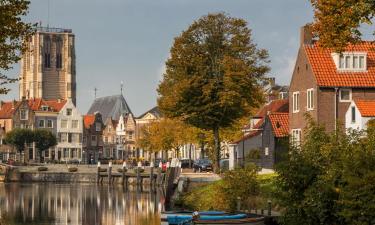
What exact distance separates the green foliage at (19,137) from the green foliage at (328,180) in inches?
4433

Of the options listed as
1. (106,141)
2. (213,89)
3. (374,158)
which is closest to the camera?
(374,158)

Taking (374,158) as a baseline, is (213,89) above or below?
above

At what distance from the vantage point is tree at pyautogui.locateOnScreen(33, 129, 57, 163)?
459 ft

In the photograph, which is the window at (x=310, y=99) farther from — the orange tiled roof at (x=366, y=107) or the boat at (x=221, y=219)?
the boat at (x=221, y=219)

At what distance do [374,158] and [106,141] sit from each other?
500 feet

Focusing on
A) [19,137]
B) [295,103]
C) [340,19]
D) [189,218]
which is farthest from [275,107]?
[340,19]

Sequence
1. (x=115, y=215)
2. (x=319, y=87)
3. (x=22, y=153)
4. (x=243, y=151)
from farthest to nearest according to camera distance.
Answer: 1. (x=22, y=153)
2. (x=243, y=151)
3. (x=319, y=87)
4. (x=115, y=215)

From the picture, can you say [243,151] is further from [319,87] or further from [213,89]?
[319,87]

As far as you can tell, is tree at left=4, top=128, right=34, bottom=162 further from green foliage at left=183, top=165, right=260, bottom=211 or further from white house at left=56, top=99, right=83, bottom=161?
Answer: green foliage at left=183, top=165, right=260, bottom=211

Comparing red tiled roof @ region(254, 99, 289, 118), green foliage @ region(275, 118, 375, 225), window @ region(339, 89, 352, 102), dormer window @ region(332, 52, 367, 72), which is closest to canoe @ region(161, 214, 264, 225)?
green foliage @ region(275, 118, 375, 225)

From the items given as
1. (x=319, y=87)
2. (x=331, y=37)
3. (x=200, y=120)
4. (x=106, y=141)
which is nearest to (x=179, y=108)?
(x=200, y=120)

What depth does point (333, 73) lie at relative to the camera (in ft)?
203

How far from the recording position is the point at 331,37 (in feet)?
100.0

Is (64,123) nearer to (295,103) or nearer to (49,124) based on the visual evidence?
(49,124)
